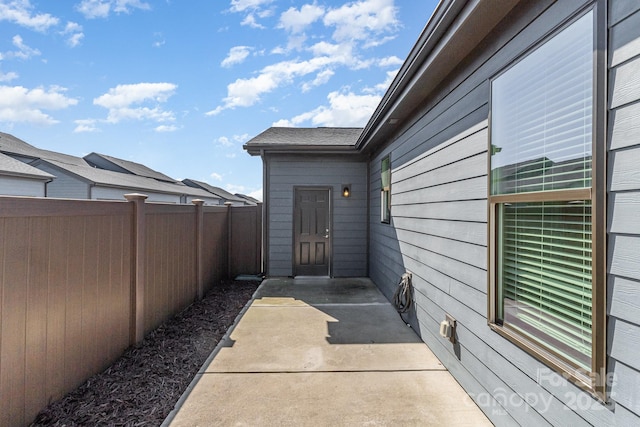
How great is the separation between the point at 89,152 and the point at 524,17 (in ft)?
82.9

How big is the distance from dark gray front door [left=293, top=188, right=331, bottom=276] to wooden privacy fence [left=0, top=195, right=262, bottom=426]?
8.71 ft

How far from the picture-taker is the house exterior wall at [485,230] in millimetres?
1103

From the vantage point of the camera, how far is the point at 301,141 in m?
5.97

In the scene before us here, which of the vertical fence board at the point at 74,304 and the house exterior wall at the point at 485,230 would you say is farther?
the vertical fence board at the point at 74,304

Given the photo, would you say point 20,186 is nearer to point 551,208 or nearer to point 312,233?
point 312,233

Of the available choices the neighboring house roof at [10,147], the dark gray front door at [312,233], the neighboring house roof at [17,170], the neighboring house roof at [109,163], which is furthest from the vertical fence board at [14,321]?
the neighboring house roof at [109,163]

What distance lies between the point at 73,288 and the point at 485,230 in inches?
113

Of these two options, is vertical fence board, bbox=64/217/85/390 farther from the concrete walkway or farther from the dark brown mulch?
the concrete walkway

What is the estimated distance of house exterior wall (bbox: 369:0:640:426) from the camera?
1103 mm

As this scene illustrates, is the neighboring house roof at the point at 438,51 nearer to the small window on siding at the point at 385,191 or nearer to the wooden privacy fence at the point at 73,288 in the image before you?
the small window on siding at the point at 385,191

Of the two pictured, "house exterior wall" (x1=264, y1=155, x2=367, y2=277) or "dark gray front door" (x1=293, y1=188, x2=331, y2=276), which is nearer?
"house exterior wall" (x1=264, y1=155, x2=367, y2=277)

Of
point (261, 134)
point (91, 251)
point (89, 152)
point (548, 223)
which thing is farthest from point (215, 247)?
point (89, 152)

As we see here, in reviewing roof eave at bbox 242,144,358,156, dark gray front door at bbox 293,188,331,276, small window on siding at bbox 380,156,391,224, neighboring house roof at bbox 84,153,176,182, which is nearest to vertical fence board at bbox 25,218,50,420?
small window on siding at bbox 380,156,391,224

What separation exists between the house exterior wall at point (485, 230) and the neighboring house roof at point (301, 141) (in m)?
1.80
